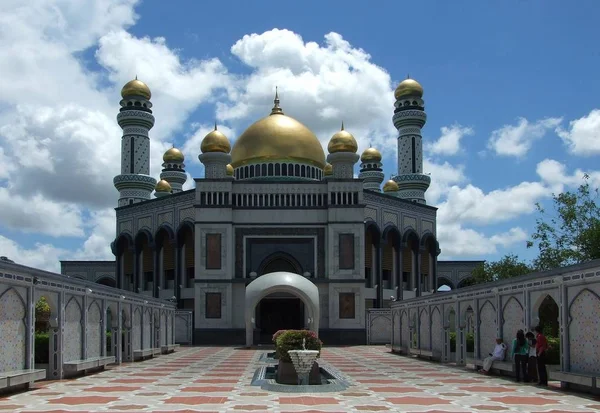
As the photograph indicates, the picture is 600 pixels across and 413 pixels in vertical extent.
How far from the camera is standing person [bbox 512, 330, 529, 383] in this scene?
52.2 ft

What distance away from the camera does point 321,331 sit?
36062mm

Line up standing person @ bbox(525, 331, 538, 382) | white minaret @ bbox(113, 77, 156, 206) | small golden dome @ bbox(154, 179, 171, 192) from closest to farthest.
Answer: standing person @ bbox(525, 331, 538, 382) → white minaret @ bbox(113, 77, 156, 206) → small golden dome @ bbox(154, 179, 171, 192)

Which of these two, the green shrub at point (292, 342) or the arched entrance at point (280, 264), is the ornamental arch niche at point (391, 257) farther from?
the green shrub at point (292, 342)

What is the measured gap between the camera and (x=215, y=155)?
38.9 metres

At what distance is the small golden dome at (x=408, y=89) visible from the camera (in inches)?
2060

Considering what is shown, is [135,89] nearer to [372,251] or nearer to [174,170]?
[174,170]

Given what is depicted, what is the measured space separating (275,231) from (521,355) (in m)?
22.3

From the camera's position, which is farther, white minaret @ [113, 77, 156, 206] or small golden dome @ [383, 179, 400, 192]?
small golden dome @ [383, 179, 400, 192]

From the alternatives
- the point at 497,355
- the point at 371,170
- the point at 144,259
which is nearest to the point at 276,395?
the point at 497,355

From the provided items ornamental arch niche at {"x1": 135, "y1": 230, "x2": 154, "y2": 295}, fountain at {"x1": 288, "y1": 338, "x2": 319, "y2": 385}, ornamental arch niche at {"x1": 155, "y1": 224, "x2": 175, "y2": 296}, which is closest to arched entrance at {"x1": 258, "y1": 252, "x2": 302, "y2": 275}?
ornamental arch niche at {"x1": 155, "y1": 224, "x2": 175, "y2": 296}

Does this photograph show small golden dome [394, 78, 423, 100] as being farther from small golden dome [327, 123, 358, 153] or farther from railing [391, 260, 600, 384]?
railing [391, 260, 600, 384]

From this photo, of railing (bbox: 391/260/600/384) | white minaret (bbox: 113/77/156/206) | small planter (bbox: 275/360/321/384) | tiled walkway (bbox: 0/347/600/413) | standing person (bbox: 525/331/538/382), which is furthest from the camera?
white minaret (bbox: 113/77/156/206)

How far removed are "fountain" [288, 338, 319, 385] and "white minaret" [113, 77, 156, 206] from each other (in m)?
37.1

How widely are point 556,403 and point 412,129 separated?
133 ft
